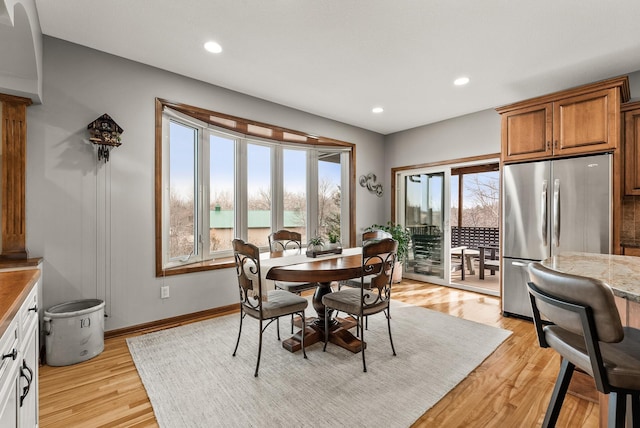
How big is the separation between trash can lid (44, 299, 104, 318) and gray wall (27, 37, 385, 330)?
0.24 ft

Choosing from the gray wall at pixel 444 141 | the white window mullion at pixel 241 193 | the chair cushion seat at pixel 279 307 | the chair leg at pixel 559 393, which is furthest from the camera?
the gray wall at pixel 444 141

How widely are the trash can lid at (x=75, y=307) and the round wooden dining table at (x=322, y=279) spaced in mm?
1515

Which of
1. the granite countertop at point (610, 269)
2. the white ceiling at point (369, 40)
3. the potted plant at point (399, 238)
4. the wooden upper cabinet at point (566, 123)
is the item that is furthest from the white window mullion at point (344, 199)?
the granite countertop at point (610, 269)

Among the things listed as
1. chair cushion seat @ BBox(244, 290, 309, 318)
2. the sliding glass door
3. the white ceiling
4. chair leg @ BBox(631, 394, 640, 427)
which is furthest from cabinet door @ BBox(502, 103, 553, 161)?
chair cushion seat @ BBox(244, 290, 309, 318)

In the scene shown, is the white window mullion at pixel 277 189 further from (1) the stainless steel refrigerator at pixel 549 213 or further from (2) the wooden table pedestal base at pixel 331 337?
(1) the stainless steel refrigerator at pixel 549 213

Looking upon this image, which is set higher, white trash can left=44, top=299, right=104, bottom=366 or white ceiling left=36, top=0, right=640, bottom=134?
white ceiling left=36, top=0, right=640, bottom=134

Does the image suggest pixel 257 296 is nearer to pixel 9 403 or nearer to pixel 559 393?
pixel 9 403

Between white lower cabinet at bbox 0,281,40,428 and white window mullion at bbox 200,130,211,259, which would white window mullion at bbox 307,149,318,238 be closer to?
white window mullion at bbox 200,130,211,259

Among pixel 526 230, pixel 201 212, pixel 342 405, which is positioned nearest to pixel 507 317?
pixel 526 230

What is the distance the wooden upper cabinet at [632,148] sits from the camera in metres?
2.92

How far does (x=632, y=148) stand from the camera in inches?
116

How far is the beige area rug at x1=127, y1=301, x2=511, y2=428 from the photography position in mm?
1751

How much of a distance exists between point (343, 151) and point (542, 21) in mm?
3160

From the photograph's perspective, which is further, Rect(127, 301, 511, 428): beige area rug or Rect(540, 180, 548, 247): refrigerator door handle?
Rect(540, 180, 548, 247): refrigerator door handle
